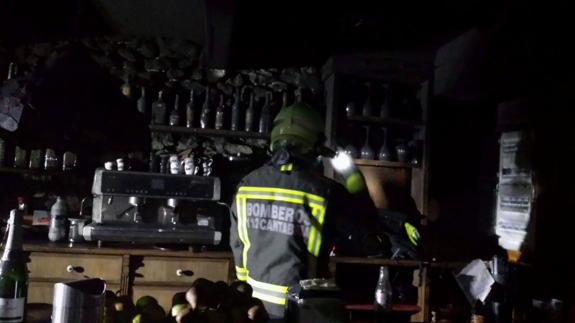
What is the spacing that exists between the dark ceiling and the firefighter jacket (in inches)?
54.4

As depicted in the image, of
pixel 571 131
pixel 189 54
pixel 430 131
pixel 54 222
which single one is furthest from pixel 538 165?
pixel 54 222

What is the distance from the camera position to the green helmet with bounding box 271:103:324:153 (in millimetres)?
2768

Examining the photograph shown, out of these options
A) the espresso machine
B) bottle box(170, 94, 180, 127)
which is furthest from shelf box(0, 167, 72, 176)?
bottle box(170, 94, 180, 127)

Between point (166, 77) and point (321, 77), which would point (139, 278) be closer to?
point (166, 77)

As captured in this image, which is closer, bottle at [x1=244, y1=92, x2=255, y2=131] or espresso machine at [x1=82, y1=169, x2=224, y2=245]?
espresso machine at [x1=82, y1=169, x2=224, y2=245]

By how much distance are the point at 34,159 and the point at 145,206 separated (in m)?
1.01

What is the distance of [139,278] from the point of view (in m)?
3.43

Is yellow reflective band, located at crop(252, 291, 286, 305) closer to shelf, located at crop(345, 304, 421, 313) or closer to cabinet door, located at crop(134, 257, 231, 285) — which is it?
cabinet door, located at crop(134, 257, 231, 285)

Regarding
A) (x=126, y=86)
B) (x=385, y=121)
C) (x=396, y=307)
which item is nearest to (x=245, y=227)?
(x=396, y=307)

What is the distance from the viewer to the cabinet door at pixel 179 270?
344 cm

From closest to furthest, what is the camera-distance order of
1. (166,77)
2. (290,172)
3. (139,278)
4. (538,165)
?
1. (290,172)
2. (139,278)
3. (538,165)
4. (166,77)

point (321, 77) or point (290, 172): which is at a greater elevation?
point (321, 77)

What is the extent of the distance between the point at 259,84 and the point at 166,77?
83 cm

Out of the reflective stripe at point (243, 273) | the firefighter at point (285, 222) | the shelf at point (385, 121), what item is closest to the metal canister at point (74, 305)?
the firefighter at point (285, 222)
